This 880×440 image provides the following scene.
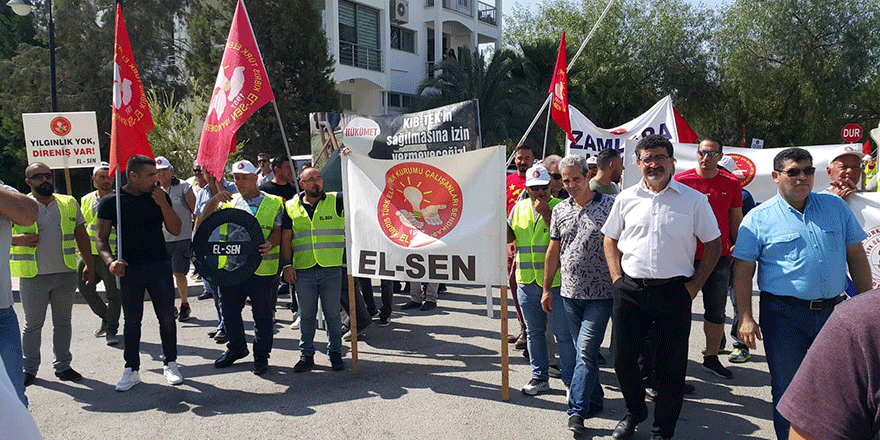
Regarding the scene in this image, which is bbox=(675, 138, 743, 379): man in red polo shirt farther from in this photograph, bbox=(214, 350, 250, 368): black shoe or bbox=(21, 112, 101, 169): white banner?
bbox=(21, 112, 101, 169): white banner

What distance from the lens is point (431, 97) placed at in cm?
2639

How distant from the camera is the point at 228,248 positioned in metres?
5.81

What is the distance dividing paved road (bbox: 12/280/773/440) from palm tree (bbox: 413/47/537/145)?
62.4 feet

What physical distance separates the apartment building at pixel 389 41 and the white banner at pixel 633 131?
18.9 metres

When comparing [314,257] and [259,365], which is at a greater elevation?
[314,257]

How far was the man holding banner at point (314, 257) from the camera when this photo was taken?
19.6ft

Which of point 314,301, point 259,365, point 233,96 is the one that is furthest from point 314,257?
point 233,96

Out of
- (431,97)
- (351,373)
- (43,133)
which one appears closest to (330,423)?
(351,373)

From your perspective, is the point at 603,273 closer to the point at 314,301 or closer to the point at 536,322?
the point at 536,322

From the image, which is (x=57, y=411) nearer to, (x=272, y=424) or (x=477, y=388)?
(x=272, y=424)

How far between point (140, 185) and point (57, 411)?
6.12 ft

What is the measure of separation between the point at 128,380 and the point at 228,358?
2.92 ft

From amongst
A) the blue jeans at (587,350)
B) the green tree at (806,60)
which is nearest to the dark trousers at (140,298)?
the blue jeans at (587,350)

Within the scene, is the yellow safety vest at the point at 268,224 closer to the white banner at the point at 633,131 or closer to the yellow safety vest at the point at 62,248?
the yellow safety vest at the point at 62,248
